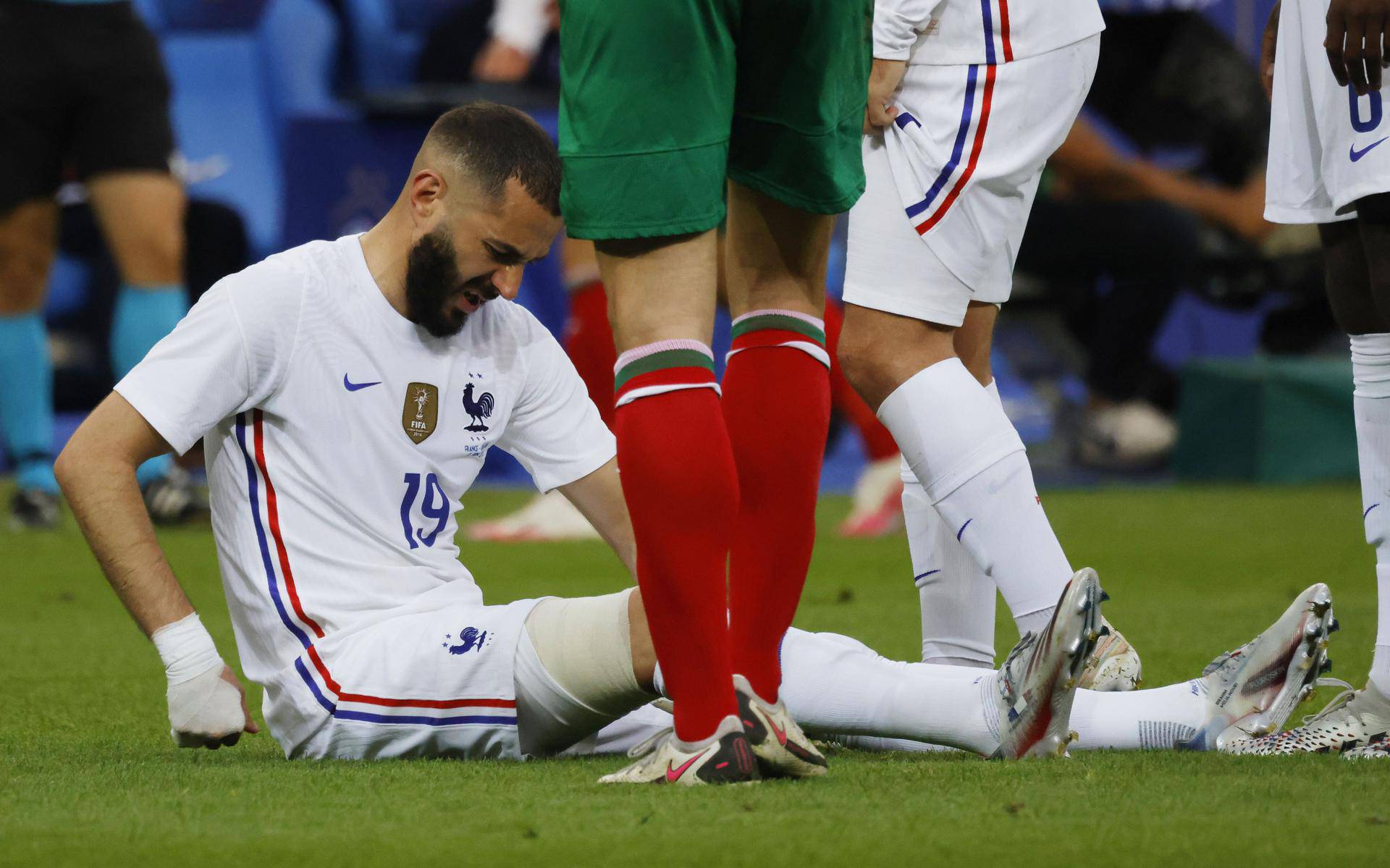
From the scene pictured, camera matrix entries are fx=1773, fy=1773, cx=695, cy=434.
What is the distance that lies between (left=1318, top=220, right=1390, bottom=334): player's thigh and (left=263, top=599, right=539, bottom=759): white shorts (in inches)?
43.2

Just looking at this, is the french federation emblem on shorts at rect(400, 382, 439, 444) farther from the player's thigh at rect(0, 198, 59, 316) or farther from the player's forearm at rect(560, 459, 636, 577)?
the player's thigh at rect(0, 198, 59, 316)

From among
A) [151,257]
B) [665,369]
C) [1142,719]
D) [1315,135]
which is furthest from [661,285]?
[151,257]

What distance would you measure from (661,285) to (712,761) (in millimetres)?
482

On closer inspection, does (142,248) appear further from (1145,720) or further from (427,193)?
(1145,720)

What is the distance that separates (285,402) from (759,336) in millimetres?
572

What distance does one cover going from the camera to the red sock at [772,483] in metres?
1.91

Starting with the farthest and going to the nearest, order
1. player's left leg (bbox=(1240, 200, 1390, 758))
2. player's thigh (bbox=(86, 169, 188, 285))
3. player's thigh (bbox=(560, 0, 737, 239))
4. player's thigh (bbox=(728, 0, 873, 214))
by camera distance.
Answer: player's thigh (bbox=(86, 169, 188, 285)) → player's left leg (bbox=(1240, 200, 1390, 758)) → player's thigh (bbox=(728, 0, 873, 214)) → player's thigh (bbox=(560, 0, 737, 239))

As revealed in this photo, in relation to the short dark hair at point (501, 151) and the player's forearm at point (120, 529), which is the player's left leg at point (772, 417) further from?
the player's forearm at point (120, 529)

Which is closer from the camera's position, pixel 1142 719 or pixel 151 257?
pixel 1142 719

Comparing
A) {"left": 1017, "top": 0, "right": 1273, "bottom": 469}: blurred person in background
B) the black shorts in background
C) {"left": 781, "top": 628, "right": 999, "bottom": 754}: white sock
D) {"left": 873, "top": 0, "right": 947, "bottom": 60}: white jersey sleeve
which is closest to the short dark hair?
{"left": 873, "top": 0, "right": 947, "bottom": 60}: white jersey sleeve

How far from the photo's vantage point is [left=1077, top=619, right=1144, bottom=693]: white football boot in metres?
2.40

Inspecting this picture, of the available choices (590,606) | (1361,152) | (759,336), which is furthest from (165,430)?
(1361,152)

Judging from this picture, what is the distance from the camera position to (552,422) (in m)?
2.29

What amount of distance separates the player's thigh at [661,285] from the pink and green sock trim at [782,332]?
145 mm
